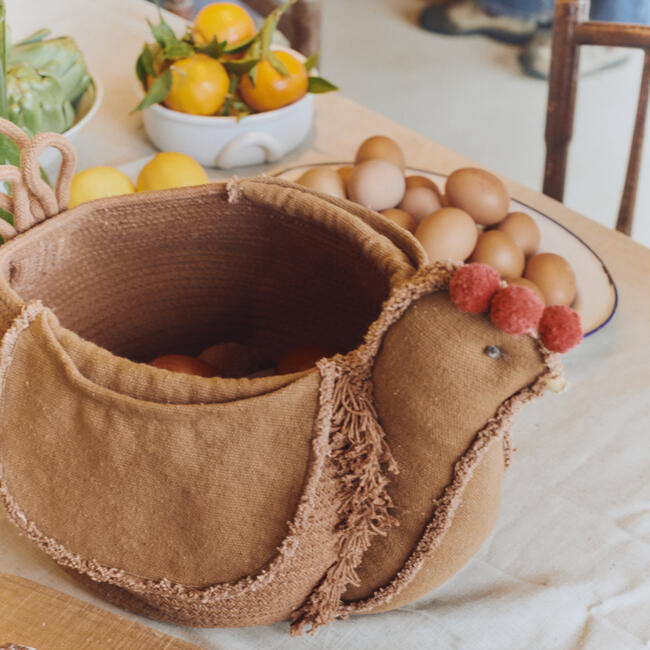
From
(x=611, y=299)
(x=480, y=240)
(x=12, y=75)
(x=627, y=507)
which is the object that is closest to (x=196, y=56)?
(x=12, y=75)

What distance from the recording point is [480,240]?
0.62 m

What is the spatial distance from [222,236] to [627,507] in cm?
31

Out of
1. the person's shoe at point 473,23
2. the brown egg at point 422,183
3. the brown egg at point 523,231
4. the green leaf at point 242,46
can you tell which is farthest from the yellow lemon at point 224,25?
the person's shoe at point 473,23

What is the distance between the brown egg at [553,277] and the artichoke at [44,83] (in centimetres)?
47

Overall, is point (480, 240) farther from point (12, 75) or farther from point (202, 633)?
point (12, 75)

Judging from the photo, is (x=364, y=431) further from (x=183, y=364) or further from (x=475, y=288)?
(x=183, y=364)

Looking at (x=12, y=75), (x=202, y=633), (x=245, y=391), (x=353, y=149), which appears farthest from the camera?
(x=353, y=149)

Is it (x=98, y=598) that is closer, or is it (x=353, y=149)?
(x=98, y=598)

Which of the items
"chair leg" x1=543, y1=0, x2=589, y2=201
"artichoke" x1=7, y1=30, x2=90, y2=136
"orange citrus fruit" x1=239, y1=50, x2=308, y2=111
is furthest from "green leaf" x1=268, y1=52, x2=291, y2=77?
"chair leg" x1=543, y1=0, x2=589, y2=201

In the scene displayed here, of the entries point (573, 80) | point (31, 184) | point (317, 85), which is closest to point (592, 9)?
point (573, 80)

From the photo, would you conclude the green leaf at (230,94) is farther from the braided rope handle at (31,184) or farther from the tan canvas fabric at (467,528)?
the tan canvas fabric at (467,528)

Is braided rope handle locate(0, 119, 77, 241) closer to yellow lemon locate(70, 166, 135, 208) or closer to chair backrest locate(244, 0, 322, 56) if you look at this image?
yellow lemon locate(70, 166, 135, 208)

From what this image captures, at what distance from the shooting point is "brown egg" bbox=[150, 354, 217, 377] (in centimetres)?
47

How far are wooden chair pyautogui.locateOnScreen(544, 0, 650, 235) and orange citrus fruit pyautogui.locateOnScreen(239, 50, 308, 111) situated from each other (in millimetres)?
301
